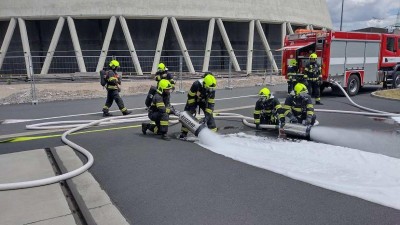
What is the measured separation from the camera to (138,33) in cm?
Answer: 2306

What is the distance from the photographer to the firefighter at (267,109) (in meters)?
6.61

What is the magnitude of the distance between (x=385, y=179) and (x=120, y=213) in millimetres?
3147

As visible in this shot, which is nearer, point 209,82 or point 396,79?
point 209,82

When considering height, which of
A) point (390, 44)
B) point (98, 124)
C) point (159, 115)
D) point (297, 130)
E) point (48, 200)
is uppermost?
point (390, 44)

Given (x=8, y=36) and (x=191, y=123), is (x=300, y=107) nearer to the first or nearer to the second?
(x=191, y=123)

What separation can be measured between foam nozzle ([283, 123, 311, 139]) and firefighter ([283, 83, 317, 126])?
1.44 feet

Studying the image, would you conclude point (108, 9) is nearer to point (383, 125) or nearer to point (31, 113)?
point (31, 113)

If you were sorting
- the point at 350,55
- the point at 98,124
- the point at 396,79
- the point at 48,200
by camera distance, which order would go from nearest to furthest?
the point at 48,200 → the point at 98,124 → the point at 350,55 → the point at 396,79

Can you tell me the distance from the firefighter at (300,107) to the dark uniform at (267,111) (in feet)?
0.82

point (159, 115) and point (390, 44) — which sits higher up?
point (390, 44)

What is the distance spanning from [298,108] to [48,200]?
17.1ft

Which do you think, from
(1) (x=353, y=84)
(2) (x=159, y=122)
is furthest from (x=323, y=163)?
(1) (x=353, y=84)

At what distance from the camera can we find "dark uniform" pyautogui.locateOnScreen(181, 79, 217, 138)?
6.32 m

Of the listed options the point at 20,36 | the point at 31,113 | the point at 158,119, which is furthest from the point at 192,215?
the point at 20,36
